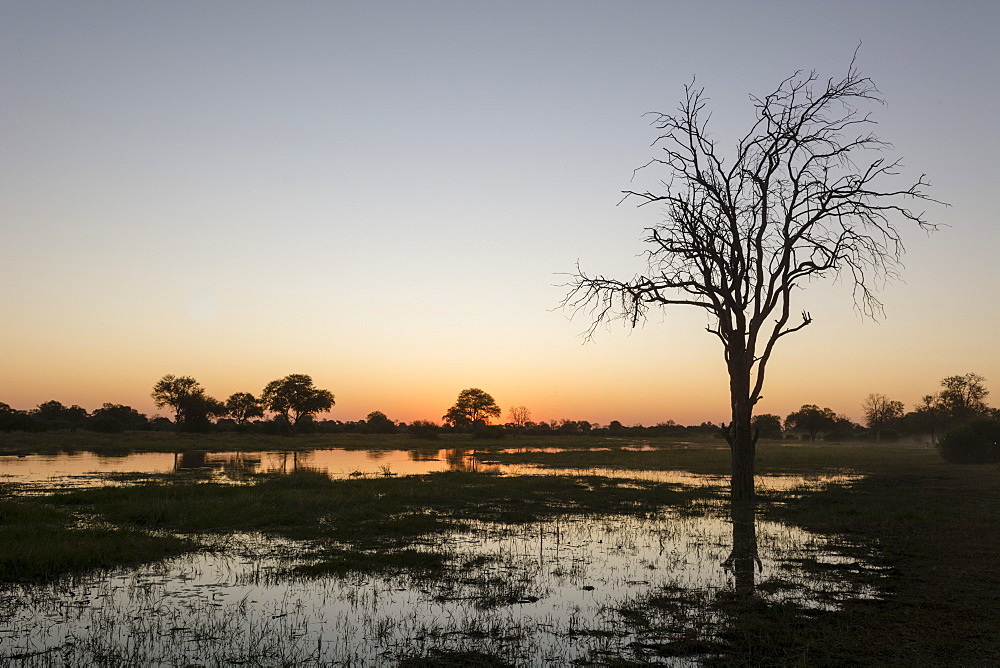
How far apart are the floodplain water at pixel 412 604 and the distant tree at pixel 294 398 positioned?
104 meters

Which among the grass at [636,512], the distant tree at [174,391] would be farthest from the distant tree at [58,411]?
the grass at [636,512]

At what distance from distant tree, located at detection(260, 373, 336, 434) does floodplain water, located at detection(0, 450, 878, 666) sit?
343 ft

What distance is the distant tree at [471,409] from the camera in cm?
14225

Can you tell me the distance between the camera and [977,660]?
6926mm

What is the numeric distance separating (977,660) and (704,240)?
19.3 m

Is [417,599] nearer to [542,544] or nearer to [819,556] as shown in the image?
[542,544]

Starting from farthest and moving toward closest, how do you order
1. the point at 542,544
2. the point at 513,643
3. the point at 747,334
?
the point at 747,334
the point at 542,544
the point at 513,643

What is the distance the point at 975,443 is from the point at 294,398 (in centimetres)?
10000

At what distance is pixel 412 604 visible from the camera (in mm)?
9203

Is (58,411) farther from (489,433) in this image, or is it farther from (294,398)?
(489,433)

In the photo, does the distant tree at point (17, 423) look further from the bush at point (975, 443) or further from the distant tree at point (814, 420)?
the distant tree at point (814, 420)

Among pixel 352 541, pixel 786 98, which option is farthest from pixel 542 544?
pixel 786 98

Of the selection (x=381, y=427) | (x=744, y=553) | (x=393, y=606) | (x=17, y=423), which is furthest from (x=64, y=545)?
(x=381, y=427)

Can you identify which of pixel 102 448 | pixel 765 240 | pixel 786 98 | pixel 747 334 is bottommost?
pixel 102 448
